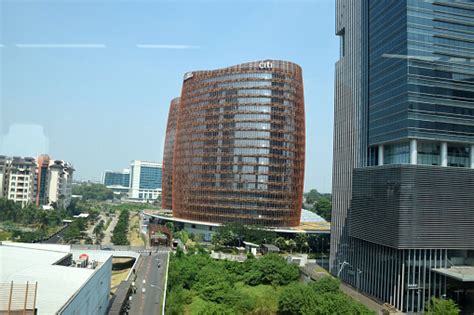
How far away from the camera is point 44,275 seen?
11.0 meters

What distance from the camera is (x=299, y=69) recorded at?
3706cm

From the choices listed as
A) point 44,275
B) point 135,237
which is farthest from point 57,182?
point 44,275

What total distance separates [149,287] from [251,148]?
1722 cm

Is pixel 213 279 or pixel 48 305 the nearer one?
pixel 48 305

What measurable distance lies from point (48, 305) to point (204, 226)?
2800 cm

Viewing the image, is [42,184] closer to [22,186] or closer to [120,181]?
[22,186]

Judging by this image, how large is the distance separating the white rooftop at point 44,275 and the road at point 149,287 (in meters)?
4.42

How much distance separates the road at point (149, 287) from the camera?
16.6 m

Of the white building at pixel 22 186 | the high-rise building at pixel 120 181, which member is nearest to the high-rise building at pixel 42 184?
the white building at pixel 22 186

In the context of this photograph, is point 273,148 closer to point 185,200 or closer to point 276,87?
point 276,87

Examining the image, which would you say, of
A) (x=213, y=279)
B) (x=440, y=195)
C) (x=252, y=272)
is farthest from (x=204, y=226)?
(x=440, y=195)

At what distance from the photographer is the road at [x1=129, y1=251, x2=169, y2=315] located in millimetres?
16594

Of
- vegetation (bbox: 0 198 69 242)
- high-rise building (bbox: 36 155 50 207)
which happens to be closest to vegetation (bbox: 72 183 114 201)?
high-rise building (bbox: 36 155 50 207)

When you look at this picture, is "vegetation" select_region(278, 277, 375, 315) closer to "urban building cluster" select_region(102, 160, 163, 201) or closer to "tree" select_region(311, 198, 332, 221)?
"tree" select_region(311, 198, 332, 221)
